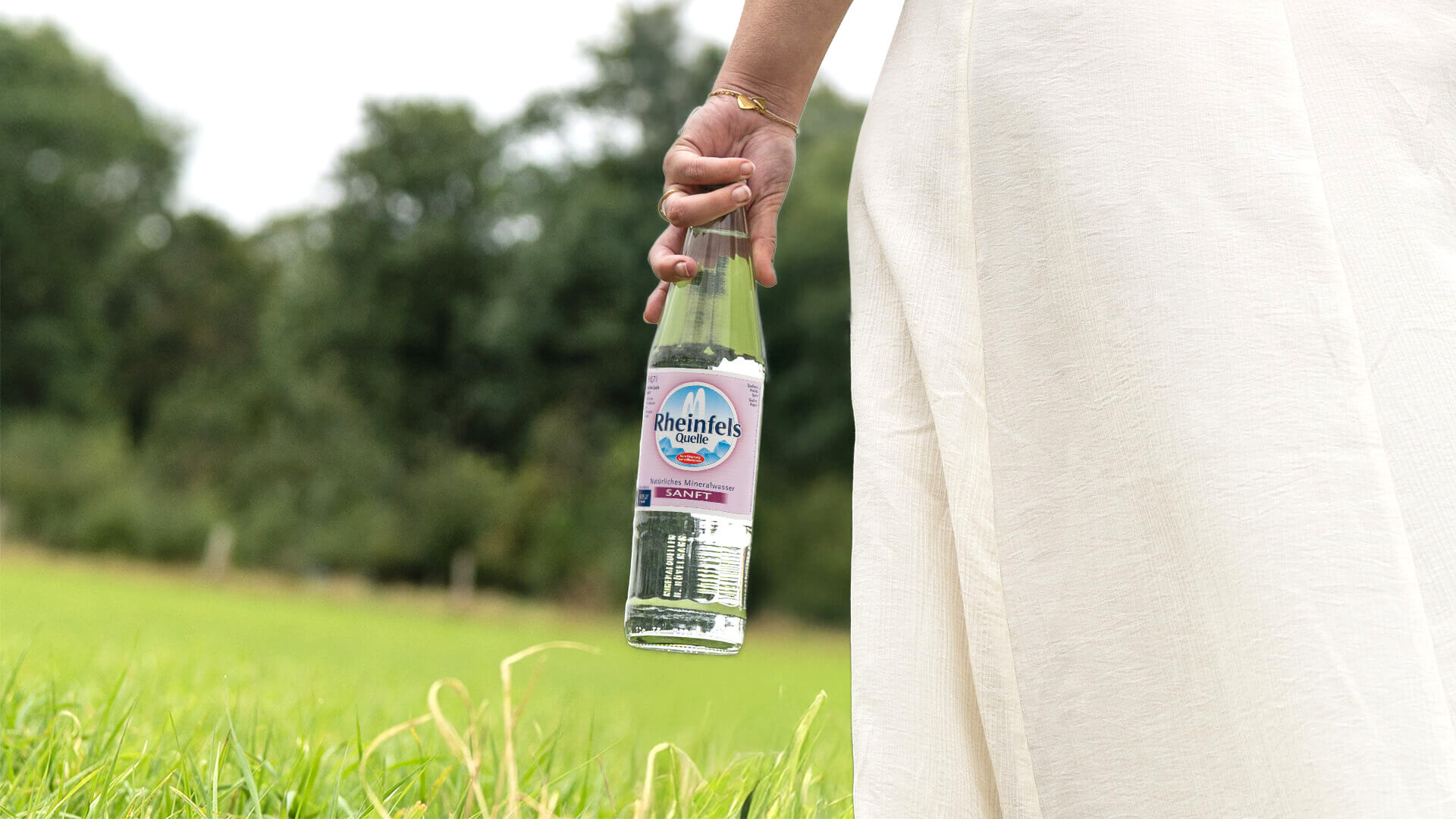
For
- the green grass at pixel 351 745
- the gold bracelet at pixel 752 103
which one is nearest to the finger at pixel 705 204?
the gold bracelet at pixel 752 103

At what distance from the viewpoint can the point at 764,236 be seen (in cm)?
164

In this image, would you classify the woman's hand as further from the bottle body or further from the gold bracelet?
the bottle body

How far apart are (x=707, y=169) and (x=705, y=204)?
5cm

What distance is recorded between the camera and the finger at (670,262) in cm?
160

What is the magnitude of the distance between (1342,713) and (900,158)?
2.30 ft

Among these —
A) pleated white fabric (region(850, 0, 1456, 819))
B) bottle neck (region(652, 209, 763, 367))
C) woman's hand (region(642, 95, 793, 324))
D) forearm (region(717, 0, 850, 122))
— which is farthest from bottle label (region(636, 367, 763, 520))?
bottle neck (region(652, 209, 763, 367))

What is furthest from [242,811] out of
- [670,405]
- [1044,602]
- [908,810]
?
[1044,602]

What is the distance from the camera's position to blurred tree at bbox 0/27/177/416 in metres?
32.9

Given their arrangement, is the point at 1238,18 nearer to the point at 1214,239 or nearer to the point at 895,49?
the point at 1214,239

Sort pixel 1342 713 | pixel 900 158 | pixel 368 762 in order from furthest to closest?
pixel 368 762 → pixel 900 158 → pixel 1342 713

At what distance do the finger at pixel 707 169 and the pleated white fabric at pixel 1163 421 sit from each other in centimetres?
30

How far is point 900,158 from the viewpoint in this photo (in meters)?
1.28

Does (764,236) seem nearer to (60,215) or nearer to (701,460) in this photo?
(701,460)

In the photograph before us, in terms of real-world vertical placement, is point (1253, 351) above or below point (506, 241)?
below
